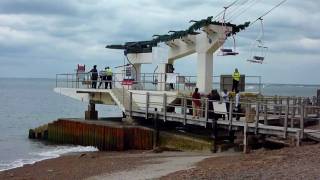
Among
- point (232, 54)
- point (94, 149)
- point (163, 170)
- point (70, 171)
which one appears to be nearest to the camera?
point (163, 170)


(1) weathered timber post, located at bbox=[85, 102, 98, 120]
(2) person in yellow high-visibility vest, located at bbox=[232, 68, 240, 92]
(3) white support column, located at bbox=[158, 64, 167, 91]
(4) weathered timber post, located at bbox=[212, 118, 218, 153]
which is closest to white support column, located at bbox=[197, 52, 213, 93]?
(2) person in yellow high-visibility vest, located at bbox=[232, 68, 240, 92]

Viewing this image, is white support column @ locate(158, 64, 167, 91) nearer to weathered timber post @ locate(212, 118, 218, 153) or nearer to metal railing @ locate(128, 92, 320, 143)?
metal railing @ locate(128, 92, 320, 143)

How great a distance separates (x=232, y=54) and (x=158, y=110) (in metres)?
4.99

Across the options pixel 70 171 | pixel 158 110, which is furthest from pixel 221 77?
pixel 70 171

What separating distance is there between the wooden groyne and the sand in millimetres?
2227

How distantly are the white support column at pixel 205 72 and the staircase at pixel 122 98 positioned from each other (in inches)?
151

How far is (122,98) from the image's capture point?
2992cm

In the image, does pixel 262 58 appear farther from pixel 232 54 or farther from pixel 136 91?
pixel 136 91

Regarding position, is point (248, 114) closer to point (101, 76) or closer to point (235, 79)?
point (235, 79)

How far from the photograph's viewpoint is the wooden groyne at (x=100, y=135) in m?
26.6

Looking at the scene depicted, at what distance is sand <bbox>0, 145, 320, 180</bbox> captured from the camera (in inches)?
556

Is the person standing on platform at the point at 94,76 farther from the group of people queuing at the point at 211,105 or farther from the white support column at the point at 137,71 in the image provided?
the group of people queuing at the point at 211,105

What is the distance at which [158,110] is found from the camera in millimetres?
28219

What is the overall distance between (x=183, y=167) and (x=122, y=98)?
13.1 meters
